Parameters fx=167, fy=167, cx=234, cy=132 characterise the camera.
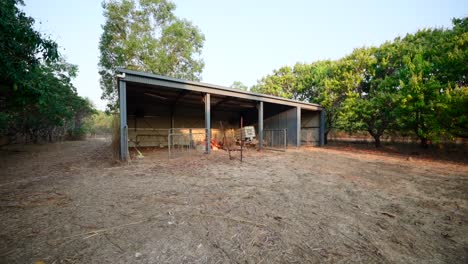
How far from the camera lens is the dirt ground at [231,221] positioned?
5.30 ft

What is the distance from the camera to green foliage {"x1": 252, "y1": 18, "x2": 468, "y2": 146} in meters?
7.17

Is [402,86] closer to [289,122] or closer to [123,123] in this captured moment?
[289,122]

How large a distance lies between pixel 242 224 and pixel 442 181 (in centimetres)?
553

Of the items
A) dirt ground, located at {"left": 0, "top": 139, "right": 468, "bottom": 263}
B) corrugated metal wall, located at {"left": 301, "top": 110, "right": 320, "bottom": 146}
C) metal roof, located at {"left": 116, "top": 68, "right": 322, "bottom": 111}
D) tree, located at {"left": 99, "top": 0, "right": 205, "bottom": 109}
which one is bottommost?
dirt ground, located at {"left": 0, "top": 139, "right": 468, "bottom": 263}

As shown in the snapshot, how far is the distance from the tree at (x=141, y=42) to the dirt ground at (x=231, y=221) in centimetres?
1340

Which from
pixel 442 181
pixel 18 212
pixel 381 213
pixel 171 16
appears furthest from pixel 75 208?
pixel 171 16

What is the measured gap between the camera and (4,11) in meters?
3.88

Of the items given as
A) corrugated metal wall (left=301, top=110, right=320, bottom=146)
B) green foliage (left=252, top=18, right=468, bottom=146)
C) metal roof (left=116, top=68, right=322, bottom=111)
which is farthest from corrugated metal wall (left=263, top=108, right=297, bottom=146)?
green foliage (left=252, top=18, right=468, bottom=146)

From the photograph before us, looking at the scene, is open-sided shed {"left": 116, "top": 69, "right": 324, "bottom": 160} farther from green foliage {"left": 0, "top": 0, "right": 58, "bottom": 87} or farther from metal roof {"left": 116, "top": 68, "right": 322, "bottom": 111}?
green foliage {"left": 0, "top": 0, "right": 58, "bottom": 87}

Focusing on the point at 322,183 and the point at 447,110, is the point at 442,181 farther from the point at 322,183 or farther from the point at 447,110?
the point at 447,110

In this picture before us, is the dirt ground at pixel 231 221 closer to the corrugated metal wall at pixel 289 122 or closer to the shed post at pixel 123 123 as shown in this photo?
the shed post at pixel 123 123

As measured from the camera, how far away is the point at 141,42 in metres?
14.2

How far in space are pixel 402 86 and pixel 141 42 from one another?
18.3 m

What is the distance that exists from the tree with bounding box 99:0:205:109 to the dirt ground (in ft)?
44.0
